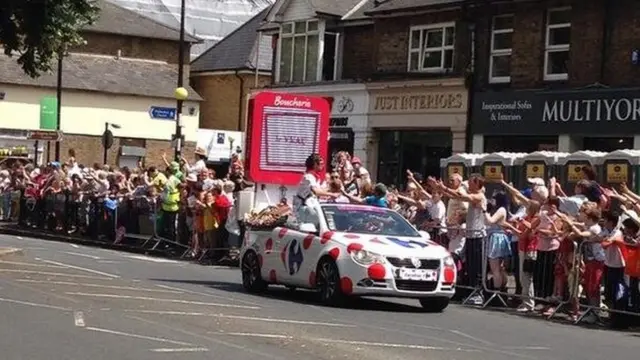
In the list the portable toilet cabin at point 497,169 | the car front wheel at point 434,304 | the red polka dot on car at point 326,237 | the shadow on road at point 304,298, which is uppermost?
the portable toilet cabin at point 497,169

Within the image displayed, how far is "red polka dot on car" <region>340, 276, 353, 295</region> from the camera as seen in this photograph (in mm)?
16062

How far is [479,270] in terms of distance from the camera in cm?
1830

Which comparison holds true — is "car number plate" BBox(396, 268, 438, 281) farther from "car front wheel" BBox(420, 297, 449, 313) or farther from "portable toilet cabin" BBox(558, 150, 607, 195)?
"portable toilet cabin" BBox(558, 150, 607, 195)

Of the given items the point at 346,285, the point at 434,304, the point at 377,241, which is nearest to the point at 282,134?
the point at 377,241

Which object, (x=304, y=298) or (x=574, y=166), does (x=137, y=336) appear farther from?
(x=574, y=166)

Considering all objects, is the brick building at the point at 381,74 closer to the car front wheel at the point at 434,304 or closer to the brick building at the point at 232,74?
the brick building at the point at 232,74

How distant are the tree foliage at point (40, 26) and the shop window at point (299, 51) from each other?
67.1 feet

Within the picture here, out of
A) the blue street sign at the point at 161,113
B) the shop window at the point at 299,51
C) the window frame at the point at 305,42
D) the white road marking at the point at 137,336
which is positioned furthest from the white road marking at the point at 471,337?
the shop window at the point at 299,51

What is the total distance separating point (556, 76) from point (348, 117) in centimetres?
919

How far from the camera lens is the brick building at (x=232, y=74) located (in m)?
57.9

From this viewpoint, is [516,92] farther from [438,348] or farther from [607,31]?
[438,348]

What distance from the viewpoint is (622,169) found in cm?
2288

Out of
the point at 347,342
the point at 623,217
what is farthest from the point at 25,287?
the point at 623,217

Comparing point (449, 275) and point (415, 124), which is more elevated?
point (415, 124)
